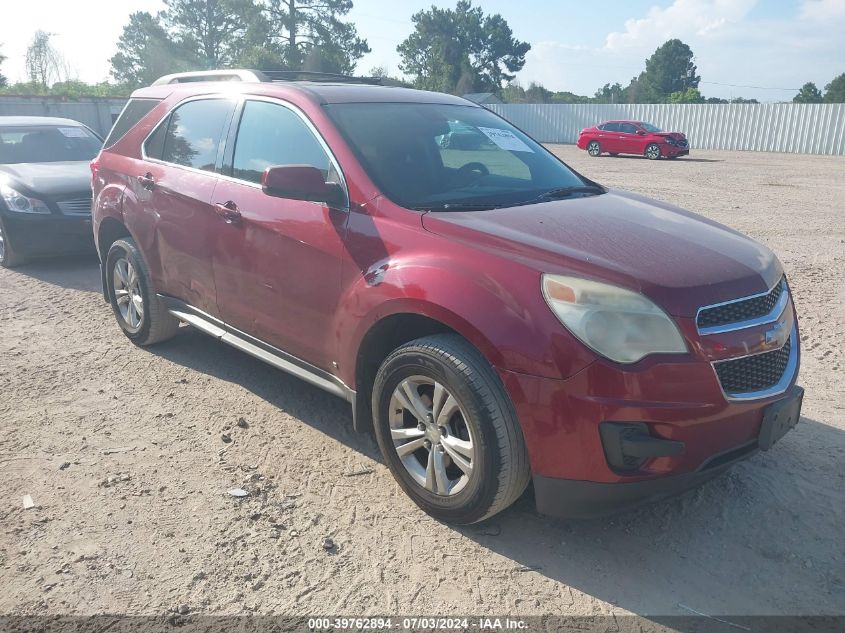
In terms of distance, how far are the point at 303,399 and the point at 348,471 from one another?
3.23ft

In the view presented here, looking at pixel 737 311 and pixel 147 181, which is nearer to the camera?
pixel 737 311

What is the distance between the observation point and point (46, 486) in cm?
348

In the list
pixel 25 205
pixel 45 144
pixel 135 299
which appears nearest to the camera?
pixel 135 299

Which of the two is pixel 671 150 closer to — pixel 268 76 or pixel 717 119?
pixel 717 119

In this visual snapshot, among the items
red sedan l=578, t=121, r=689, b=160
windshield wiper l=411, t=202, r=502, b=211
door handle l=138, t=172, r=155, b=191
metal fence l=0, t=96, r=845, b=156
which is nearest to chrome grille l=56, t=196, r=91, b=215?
door handle l=138, t=172, r=155, b=191

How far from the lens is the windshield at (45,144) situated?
29.7 feet

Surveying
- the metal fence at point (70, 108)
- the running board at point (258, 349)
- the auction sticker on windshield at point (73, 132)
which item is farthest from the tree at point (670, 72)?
the running board at point (258, 349)

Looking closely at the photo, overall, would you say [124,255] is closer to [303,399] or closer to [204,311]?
[204,311]

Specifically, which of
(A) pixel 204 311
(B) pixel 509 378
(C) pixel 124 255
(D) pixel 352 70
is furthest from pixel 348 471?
(D) pixel 352 70

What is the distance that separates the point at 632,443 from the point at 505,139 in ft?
7.75

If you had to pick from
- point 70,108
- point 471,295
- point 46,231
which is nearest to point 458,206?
point 471,295

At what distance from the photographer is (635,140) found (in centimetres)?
2698

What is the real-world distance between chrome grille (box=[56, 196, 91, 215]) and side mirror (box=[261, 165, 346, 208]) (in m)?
5.39

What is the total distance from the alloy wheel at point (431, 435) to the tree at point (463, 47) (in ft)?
233
